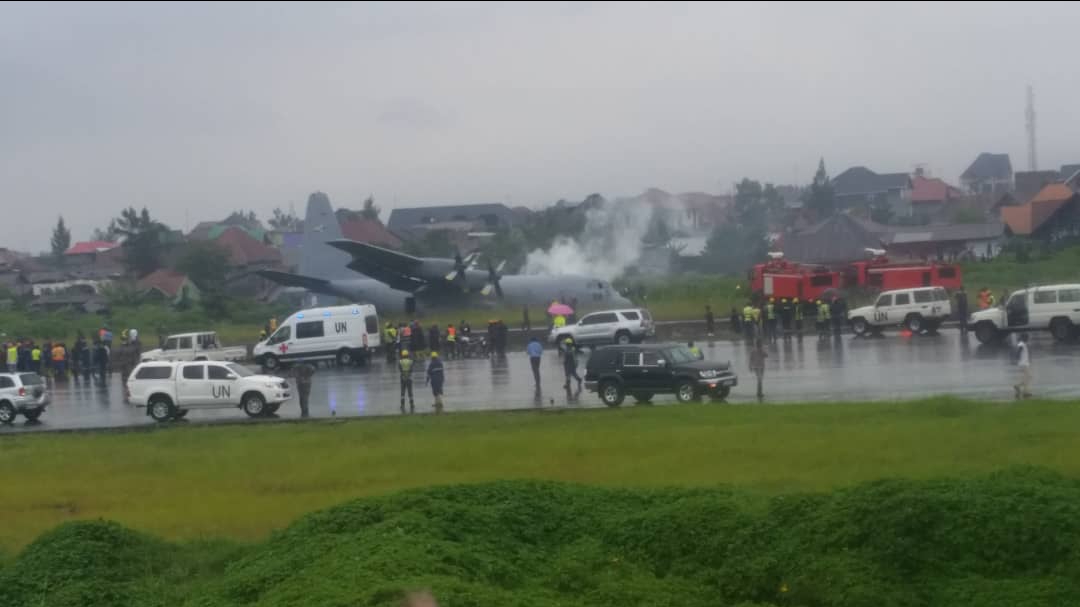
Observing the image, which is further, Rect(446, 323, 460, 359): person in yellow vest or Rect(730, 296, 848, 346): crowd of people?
Rect(446, 323, 460, 359): person in yellow vest

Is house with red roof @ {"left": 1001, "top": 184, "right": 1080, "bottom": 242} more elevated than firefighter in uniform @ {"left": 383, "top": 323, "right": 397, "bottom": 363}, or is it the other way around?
house with red roof @ {"left": 1001, "top": 184, "right": 1080, "bottom": 242}

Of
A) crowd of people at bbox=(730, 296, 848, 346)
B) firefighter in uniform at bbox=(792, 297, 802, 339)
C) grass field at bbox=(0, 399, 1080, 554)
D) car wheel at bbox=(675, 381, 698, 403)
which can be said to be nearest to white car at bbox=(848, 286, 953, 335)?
crowd of people at bbox=(730, 296, 848, 346)

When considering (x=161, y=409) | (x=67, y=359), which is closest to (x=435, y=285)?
(x=67, y=359)

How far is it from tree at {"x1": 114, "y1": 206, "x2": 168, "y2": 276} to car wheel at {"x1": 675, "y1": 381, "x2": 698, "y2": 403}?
2779 inches

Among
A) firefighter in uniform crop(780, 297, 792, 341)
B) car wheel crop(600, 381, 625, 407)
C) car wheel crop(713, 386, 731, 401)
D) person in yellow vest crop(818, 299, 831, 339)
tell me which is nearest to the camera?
car wheel crop(713, 386, 731, 401)

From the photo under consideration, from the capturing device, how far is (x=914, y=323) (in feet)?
136

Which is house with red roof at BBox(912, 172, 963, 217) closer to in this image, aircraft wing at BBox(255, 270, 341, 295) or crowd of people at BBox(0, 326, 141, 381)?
aircraft wing at BBox(255, 270, 341, 295)

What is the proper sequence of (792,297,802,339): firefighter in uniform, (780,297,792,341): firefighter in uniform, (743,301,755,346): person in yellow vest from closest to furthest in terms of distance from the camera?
(743,301,755,346): person in yellow vest → (792,297,802,339): firefighter in uniform → (780,297,792,341): firefighter in uniform

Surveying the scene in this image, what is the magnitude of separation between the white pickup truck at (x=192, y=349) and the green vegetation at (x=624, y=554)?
31107 millimetres

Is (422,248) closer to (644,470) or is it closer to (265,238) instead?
(265,238)

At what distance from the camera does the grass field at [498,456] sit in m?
16.7

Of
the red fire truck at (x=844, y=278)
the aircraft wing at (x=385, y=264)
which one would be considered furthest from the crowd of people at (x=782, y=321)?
the aircraft wing at (x=385, y=264)

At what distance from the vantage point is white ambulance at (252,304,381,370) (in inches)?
1666

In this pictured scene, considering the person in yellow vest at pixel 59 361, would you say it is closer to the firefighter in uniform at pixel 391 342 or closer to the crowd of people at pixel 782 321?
the firefighter in uniform at pixel 391 342
